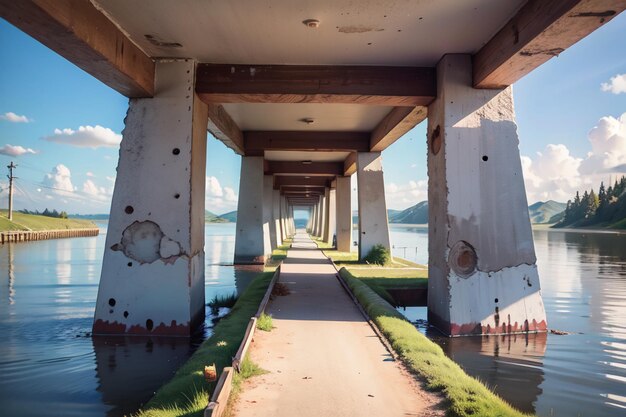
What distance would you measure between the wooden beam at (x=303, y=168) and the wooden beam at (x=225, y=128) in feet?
20.8

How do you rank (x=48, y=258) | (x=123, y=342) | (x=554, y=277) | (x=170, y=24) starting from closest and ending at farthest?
(x=170, y=24)
(x=123, y=342)
(x=554, y=277)
(x=48, y=258)

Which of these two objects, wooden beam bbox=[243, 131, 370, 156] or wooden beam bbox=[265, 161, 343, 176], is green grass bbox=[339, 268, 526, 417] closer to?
wooden beam bbox=[243, 131, 370, 156]

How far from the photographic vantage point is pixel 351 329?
759 centimetres

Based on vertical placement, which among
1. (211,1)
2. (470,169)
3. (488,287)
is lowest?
(488,287)

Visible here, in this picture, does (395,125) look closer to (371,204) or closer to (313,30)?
(371,204)

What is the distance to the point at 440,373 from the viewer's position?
510 cm

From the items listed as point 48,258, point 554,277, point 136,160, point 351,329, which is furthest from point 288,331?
point 48,258

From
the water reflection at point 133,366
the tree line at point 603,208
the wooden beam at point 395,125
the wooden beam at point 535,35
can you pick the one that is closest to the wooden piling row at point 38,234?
the wooden beam at point 395,125

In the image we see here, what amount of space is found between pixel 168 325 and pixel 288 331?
2090 millimetres

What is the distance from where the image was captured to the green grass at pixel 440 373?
13.7ft

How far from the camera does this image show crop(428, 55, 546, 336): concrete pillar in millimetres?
8133

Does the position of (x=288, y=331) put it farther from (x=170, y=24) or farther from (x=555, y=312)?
(x=555, y=312)

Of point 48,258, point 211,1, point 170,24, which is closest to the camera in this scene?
point 211,1

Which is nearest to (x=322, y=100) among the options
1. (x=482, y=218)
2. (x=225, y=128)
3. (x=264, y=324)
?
(x=482, y=218)
